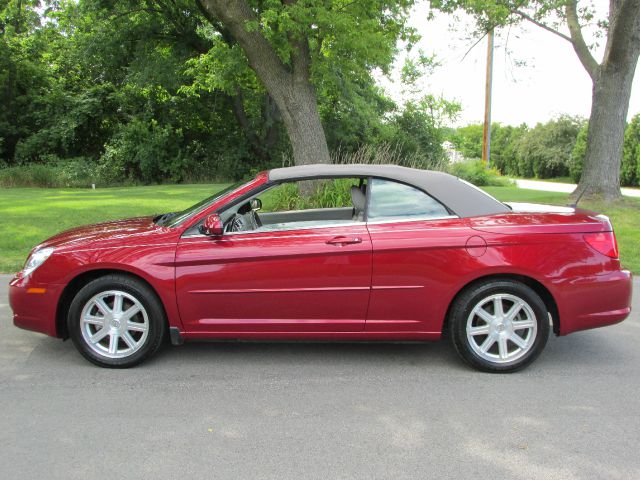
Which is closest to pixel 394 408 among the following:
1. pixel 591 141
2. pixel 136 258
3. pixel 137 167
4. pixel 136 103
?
pixel 136 258

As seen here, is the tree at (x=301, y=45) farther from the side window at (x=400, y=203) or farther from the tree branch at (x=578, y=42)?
the side window at (x=400, y=203)

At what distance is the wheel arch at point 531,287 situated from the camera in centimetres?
401

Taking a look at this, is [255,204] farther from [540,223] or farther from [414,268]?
[540,223]

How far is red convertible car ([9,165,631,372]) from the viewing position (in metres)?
3.95

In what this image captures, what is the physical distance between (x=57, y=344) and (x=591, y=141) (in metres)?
11.7

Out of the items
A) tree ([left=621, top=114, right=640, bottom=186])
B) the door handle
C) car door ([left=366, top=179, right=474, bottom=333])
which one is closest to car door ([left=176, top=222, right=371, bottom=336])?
the door handle

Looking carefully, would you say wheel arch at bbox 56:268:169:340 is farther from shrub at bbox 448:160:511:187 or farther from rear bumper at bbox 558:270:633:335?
shrub at bbox 448:160:511:187

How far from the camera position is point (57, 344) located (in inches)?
183

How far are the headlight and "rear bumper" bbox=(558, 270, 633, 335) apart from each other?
12.5 ft

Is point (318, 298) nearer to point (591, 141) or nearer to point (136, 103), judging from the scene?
point (591, 141)

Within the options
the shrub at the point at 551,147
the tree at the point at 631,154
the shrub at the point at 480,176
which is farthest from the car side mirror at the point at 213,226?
the shrub at the point at 551,147

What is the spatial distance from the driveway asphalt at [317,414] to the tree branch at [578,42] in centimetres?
1001

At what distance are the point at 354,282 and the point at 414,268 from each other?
0.44 metres

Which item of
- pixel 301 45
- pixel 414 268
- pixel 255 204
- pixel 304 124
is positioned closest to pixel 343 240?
pixel 414 268
